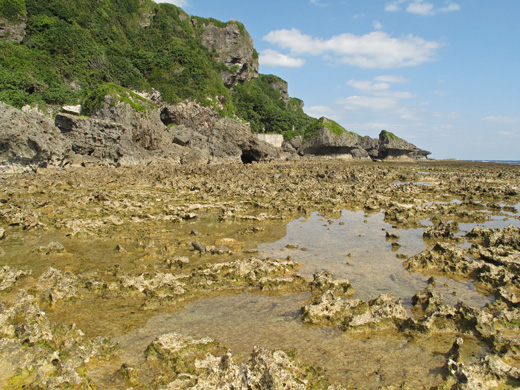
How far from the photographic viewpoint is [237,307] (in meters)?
4.16

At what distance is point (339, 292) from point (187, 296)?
211cm

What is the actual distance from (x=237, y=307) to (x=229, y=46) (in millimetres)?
79066

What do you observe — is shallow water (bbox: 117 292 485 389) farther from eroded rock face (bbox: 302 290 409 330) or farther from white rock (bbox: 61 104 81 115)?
white rock (bbox: 61 104 81 115)

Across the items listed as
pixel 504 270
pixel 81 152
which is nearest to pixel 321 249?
pixel 504 270

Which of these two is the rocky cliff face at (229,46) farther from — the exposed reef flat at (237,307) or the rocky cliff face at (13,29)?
the exposed reef flat at (237,307)

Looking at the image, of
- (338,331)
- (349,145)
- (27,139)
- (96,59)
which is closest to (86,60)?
(96,59)

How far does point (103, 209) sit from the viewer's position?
30.2 ft

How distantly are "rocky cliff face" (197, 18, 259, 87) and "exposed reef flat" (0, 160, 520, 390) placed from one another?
71252 millimetres

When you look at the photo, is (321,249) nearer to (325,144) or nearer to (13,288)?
(13,288)

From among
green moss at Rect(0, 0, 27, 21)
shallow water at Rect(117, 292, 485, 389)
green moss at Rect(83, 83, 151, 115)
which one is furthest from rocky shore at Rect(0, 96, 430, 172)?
shallow water at Rect(117, 292, 485, 389)

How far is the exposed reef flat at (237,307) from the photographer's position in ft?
9.32

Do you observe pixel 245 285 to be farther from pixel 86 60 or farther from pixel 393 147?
pixel 393 147

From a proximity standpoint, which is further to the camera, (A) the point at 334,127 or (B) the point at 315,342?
(A) the point at 334,127

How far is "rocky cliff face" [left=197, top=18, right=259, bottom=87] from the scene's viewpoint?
73.2 metres
